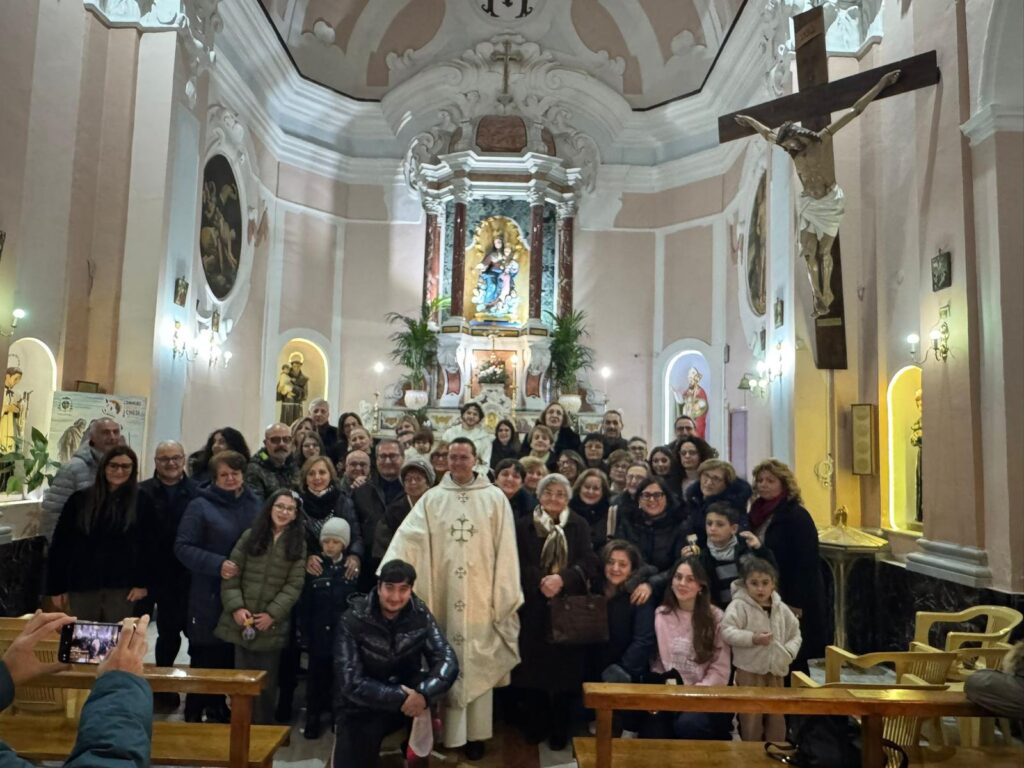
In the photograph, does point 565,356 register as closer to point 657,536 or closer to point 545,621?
point 657,536

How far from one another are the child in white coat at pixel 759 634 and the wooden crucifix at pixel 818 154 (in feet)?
13.9

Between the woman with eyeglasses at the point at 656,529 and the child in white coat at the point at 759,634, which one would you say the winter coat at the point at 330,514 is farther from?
the child in white coat at the point at 759,634

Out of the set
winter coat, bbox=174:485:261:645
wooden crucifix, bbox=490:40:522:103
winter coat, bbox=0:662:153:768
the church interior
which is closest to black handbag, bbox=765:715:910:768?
the church interior

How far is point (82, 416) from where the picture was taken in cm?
693

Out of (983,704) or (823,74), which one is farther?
(823,74)

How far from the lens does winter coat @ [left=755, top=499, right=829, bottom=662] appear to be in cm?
471

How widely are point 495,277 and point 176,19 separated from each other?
6918 millimetres

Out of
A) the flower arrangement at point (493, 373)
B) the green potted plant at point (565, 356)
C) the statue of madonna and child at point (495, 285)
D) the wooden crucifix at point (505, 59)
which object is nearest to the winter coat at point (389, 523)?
the flower arrangement at point (493, 373)

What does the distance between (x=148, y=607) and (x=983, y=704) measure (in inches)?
173

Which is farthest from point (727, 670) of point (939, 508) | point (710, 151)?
point (710, 151)

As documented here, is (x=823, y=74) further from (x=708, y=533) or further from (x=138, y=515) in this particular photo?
(x=138, y=515)

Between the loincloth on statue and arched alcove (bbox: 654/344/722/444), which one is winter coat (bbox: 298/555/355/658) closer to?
the loincloth on statue

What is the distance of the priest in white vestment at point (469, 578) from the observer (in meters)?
4.18

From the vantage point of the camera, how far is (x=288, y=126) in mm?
14047
